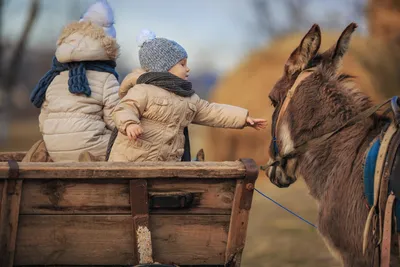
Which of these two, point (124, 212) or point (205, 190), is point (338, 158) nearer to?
point (205, 190)

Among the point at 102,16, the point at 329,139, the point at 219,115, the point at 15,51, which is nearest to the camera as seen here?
the point at 329,139

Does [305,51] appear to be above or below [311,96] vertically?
above

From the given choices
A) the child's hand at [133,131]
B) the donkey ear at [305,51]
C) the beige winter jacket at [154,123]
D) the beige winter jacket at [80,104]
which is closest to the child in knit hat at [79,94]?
the beige winter jacket at [80,104]

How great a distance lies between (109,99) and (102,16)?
0.74 meters

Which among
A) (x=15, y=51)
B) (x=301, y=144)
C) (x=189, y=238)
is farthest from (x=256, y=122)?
(x=15, y=51)

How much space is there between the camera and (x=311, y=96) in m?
5.05

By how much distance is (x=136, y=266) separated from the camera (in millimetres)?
4582

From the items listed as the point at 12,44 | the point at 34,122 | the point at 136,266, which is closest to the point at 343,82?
→ the point at 136,266

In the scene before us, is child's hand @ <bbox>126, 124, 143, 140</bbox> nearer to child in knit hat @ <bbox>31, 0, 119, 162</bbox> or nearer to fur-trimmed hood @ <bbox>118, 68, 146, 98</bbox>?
fur-trimmed hood @ <bbox>118, 68, 146, 98</bbox>

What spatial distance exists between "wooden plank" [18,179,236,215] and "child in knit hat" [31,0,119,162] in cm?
107

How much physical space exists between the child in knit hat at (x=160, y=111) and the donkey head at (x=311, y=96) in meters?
0.51

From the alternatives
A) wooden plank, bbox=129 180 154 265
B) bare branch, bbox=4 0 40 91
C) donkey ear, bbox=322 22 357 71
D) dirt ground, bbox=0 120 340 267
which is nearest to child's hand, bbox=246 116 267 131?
donkey ear, bbox=322 22 357 71

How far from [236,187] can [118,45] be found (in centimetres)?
180

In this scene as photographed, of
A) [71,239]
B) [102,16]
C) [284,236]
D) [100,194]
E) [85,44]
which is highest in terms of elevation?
[102,16]
